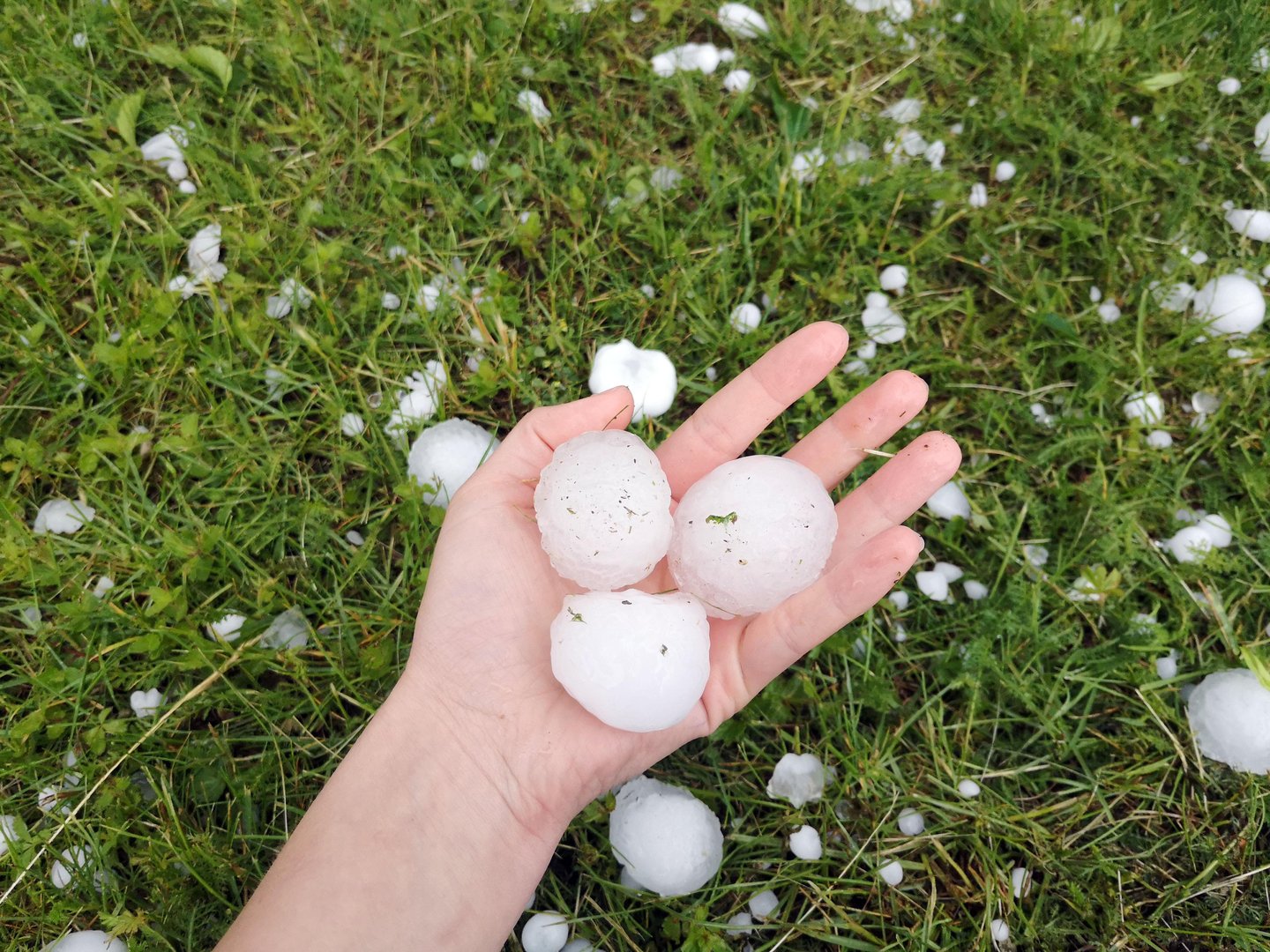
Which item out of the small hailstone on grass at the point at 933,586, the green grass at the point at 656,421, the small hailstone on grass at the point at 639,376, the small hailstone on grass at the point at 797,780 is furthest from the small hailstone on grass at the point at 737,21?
the small hailstone on grass at the point at 797,780

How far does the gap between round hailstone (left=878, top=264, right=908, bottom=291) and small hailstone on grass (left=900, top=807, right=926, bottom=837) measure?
4.33 ft

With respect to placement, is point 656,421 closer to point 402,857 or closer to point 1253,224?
point 402,857

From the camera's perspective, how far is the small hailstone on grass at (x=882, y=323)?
2312 mm

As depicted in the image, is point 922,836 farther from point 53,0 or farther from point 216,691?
point 53,0

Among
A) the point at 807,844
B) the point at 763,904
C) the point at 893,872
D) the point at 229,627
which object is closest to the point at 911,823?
the point at 893,872

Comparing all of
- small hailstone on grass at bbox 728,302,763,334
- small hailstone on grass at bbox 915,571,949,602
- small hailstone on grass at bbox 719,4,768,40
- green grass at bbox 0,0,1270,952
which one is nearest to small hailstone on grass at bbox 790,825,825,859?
green grass at bbox 0,0,1270,952

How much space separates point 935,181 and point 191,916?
249cm

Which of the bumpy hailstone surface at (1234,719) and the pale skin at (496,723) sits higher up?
the pale skin at (496,723)

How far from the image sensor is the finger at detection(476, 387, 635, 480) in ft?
5.72

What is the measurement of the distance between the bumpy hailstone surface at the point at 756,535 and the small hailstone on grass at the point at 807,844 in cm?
52

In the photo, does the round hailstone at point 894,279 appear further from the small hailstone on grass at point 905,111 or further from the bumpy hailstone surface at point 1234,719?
the bumpy hailstone surface at point 1234,719

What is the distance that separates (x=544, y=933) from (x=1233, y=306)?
2.28m

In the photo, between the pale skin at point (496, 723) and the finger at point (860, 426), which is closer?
the pale skin at point (496, 723)

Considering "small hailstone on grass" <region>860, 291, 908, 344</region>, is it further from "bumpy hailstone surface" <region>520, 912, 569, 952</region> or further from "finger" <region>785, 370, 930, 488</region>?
"bumpy hailstone surface" <region>520, 912, 569, 952</region>
